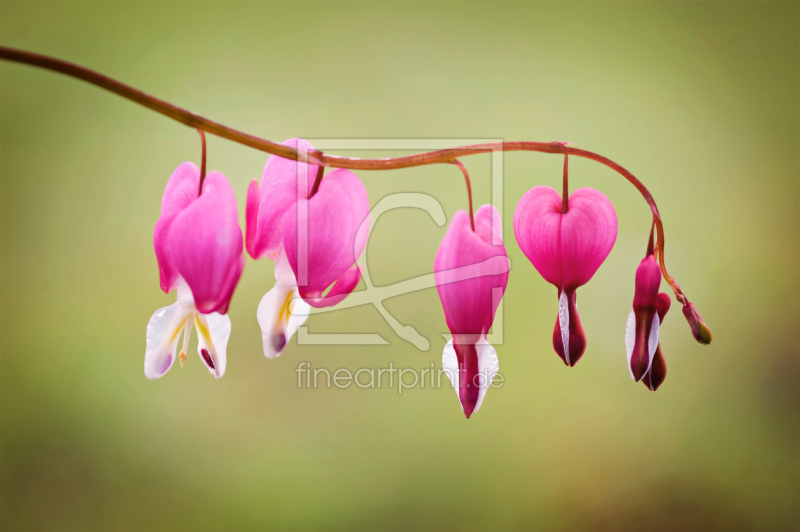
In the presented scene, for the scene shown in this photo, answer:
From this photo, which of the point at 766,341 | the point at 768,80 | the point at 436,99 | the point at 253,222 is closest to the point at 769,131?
the point at 768,80

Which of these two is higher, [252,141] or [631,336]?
[252,141]

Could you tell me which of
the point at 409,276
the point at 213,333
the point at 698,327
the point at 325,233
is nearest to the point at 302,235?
the point at 325,233

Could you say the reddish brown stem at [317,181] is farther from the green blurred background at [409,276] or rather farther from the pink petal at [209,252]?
the green blurred background at [409,276]

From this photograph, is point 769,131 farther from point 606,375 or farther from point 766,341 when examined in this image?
point 606,375

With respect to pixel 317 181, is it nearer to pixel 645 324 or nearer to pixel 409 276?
pixel 645 324

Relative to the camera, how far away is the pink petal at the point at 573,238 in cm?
50

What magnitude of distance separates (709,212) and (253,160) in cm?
150

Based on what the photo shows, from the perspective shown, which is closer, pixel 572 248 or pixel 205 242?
pixel 205 242

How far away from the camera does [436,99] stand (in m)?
1.73

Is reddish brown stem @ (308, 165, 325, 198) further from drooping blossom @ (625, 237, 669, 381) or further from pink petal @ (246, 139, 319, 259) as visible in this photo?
drooping blossom @ (625, 237, 669, 381)

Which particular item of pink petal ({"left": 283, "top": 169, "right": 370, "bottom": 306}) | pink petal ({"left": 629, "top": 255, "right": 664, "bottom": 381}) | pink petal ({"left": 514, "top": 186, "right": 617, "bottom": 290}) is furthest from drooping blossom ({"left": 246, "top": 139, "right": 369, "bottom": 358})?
pink petal ({"left": 629, "top": 255, "right": 664, "bottom": 381})

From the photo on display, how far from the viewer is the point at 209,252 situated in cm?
40

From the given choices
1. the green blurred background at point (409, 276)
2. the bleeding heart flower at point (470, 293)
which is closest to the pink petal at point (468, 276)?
the bleeding heart flower at point (470, 293)

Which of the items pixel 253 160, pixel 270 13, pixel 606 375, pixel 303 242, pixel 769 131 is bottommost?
pixel 606 375
